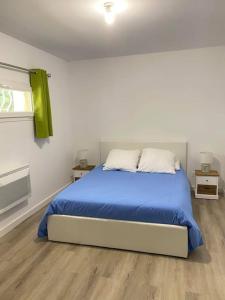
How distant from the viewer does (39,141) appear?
11.5 feet

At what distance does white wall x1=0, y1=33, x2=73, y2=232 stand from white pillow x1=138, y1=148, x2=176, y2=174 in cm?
142

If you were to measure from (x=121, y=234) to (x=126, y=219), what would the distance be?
0.16 meters

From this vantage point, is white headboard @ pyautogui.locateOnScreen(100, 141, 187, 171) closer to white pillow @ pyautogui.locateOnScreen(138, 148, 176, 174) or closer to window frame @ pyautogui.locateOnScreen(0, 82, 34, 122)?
white pillow @ pyautogui.locateOnScreen(138, 148, 176, 174)

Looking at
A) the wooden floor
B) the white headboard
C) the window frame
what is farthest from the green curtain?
the wooden floor

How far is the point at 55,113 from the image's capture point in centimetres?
396

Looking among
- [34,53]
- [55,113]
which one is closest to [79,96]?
[55,113]

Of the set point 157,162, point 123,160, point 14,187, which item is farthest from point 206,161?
point 14,187

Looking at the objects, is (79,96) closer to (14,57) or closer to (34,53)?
(34,53)

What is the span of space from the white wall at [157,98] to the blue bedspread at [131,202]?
1217 millimetres

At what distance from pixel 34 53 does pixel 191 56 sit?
2367mm

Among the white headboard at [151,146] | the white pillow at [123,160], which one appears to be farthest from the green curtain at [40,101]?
the white headboard at [151,146]

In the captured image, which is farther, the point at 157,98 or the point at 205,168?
the point at 157,98

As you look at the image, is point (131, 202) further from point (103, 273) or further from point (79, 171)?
point (79, 171)

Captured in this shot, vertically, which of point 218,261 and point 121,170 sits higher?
point 121,170
